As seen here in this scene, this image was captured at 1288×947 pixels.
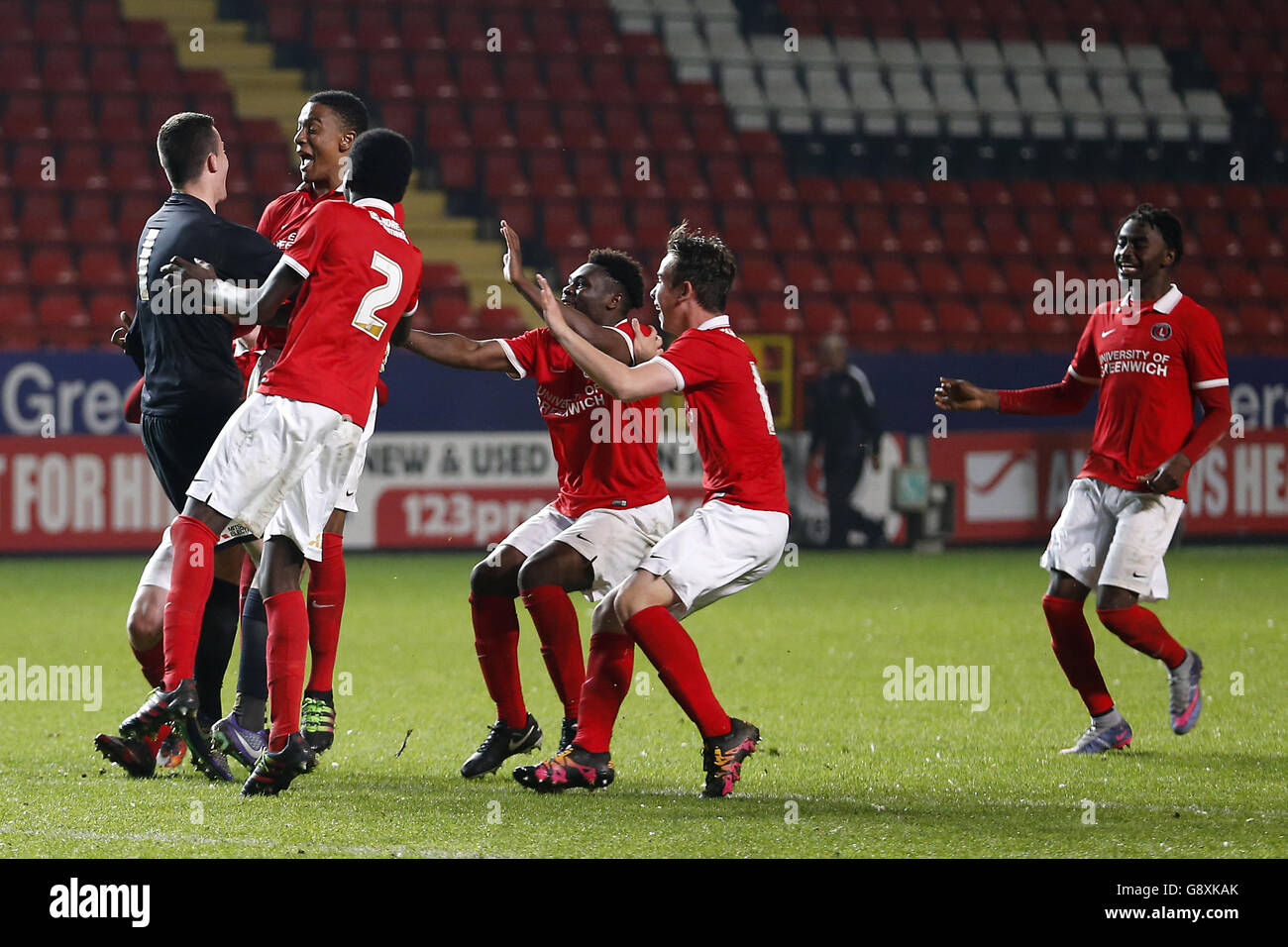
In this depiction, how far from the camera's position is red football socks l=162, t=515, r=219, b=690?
440 cm

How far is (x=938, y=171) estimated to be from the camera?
1838 cm

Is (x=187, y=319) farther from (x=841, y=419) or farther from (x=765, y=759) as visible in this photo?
(x=841, y=419)

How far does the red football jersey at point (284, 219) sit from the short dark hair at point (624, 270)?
0.69 meters

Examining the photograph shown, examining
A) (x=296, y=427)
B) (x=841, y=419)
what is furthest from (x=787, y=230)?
(x=296, y=427)

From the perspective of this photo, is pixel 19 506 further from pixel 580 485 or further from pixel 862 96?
pixel 862 96

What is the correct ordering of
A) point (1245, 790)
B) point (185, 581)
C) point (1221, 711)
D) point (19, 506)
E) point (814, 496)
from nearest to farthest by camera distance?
point (185, 581), point (1245, 790), point (1221, 711), point (19, 506), point (814, 496)

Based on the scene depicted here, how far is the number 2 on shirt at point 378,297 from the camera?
15.2ft

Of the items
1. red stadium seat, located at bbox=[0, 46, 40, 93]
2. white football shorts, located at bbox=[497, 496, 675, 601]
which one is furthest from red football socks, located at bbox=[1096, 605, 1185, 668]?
red stadium seat, located at bbox=[0, 46, 40, 93]

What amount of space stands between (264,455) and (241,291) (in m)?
A: 0.51

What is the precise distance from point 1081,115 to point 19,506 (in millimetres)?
13215

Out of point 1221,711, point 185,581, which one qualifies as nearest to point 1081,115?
point 1221,711

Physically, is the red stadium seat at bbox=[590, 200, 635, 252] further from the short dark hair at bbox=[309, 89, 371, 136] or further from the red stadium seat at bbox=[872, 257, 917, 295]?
the short dark hair at bbox=[309, 89, 371, 136]

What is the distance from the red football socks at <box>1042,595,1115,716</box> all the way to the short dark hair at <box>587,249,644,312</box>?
6.13 feet

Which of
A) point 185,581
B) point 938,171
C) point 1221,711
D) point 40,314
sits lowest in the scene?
point 1221,711
